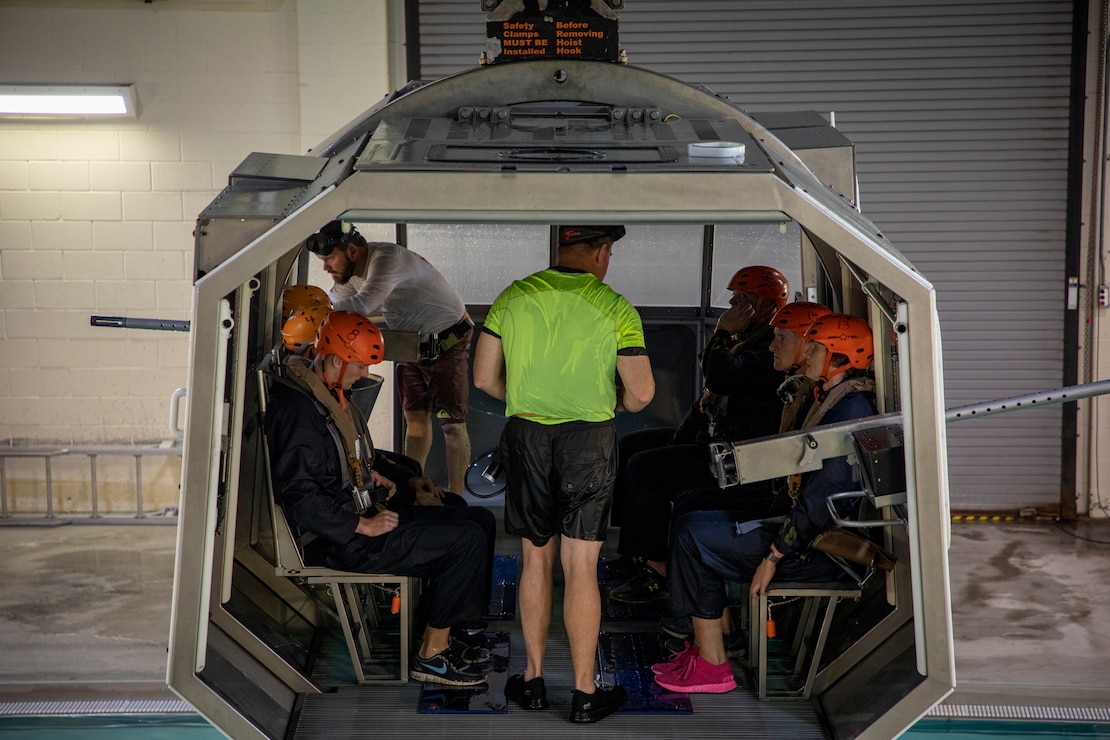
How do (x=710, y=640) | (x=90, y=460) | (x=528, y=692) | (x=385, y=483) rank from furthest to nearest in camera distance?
(x=90, y=460)
(x=385, y=483)
(x=710, y=640)
(x=528, y=692)

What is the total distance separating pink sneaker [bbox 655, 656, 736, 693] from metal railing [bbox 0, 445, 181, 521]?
5351 mm

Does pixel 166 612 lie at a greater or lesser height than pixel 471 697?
lesser

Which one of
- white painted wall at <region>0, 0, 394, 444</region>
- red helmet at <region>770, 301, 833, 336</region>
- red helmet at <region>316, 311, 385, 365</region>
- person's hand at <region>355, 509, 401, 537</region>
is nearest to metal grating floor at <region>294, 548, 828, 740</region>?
person's hand at <region>355, 509, 401, 537</region>

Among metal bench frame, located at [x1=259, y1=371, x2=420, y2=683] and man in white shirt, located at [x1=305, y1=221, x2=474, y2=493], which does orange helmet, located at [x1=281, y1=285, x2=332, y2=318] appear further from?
man in white shirt, located at [x1=305, y1=221, x2=474, y2=493]

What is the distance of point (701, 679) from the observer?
4254mm

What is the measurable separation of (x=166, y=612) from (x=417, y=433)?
2.07m

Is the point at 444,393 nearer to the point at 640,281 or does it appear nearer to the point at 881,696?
the point at 640,281

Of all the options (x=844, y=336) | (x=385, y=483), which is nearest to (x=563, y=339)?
(x=844, y=336)

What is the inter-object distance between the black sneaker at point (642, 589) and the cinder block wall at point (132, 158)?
3.36 m

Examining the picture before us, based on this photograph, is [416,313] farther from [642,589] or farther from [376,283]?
[642,589]

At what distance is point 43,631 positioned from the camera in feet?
20.9

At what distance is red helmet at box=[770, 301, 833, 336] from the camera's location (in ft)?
13.8

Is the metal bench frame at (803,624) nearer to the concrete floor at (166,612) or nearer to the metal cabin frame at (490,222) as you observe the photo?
the metal cabin frame at (490,222)

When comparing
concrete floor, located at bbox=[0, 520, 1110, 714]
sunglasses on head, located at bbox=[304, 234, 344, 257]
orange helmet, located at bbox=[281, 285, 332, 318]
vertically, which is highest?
sunglasses on head, located at bbox=[304, 234, 344, 257]
